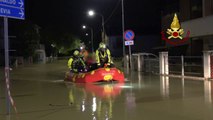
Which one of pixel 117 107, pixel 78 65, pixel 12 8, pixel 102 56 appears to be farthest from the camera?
pixel 78 65

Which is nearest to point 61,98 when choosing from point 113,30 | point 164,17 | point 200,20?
point 200,20

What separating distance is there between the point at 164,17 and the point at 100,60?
34885 mm

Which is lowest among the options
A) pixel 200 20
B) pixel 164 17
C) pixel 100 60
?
pixel 100 60

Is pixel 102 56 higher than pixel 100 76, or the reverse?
pixel 102 56

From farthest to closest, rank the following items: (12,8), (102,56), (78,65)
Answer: (78,65)
(102,56)
(12,8)

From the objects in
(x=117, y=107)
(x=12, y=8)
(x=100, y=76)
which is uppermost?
(x=12, y=8)

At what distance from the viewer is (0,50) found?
64.8 m

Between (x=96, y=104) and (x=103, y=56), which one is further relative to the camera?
(x=103, y=56)

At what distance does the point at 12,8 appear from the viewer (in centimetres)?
1023

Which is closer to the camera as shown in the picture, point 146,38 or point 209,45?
point 209,45

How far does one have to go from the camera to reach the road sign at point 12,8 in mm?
9898

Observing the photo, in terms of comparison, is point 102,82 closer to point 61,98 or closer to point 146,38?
point 61,98

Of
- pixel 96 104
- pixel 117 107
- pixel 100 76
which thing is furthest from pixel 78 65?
pixel 117 107

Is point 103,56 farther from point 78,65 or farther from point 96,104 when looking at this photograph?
point 96,104
